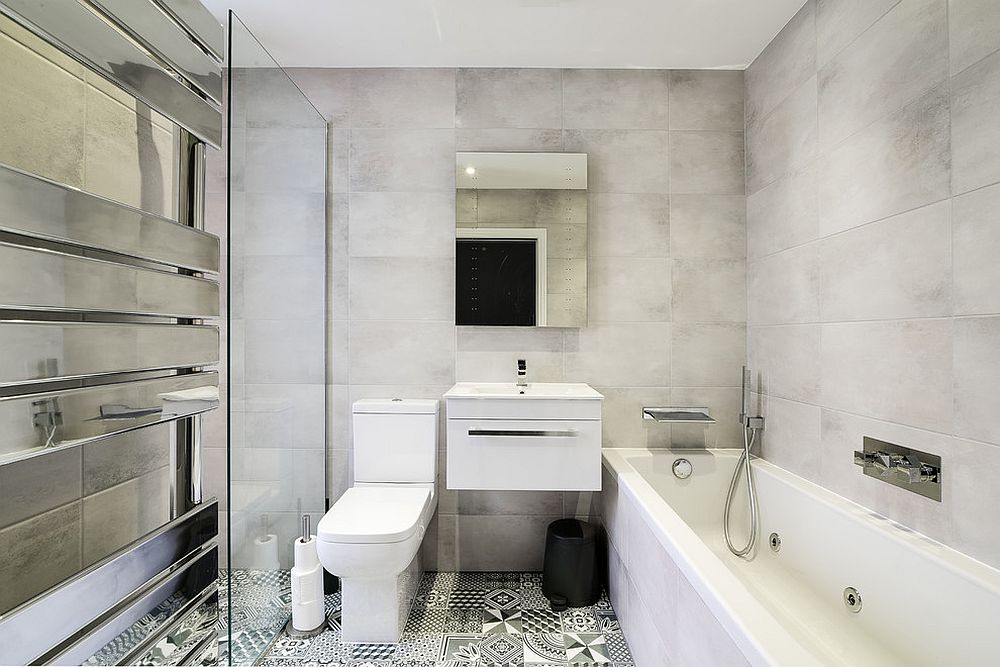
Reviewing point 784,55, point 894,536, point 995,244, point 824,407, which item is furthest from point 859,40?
point 894,536

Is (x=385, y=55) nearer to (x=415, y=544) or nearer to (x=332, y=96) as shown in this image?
(x=332, y=96)

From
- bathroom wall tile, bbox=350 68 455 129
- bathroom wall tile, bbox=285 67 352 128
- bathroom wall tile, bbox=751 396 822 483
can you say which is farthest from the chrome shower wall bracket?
bathroom wall tile, bbox=285 67 352 128

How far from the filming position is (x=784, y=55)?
2.19 metres

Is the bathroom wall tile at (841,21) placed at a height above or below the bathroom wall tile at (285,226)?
above

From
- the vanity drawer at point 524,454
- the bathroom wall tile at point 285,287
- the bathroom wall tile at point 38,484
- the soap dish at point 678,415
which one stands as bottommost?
the vanity drawer at point 524,454

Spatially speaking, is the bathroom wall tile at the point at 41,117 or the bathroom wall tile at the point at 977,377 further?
the bathroom wall tile at the point at 977,377

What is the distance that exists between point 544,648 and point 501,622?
236 mm

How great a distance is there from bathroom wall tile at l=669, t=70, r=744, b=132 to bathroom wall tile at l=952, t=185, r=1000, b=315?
4.50 feet

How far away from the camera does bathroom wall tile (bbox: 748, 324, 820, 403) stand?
2012mm

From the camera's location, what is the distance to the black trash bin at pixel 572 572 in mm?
2281

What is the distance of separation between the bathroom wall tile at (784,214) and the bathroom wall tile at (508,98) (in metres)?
1.02

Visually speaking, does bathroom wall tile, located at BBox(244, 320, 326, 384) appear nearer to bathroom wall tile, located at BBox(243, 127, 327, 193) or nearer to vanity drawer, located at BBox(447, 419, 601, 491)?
bathroom wall tile, located at BBox(243, 127, 327, 193)

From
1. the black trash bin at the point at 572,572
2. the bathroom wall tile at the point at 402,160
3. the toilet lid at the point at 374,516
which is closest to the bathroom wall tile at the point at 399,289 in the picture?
the bathroom wall tile at the point at 402,160

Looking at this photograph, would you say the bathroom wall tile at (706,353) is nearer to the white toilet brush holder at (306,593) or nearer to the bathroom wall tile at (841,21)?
the bathroom wall tile at (841,21)
